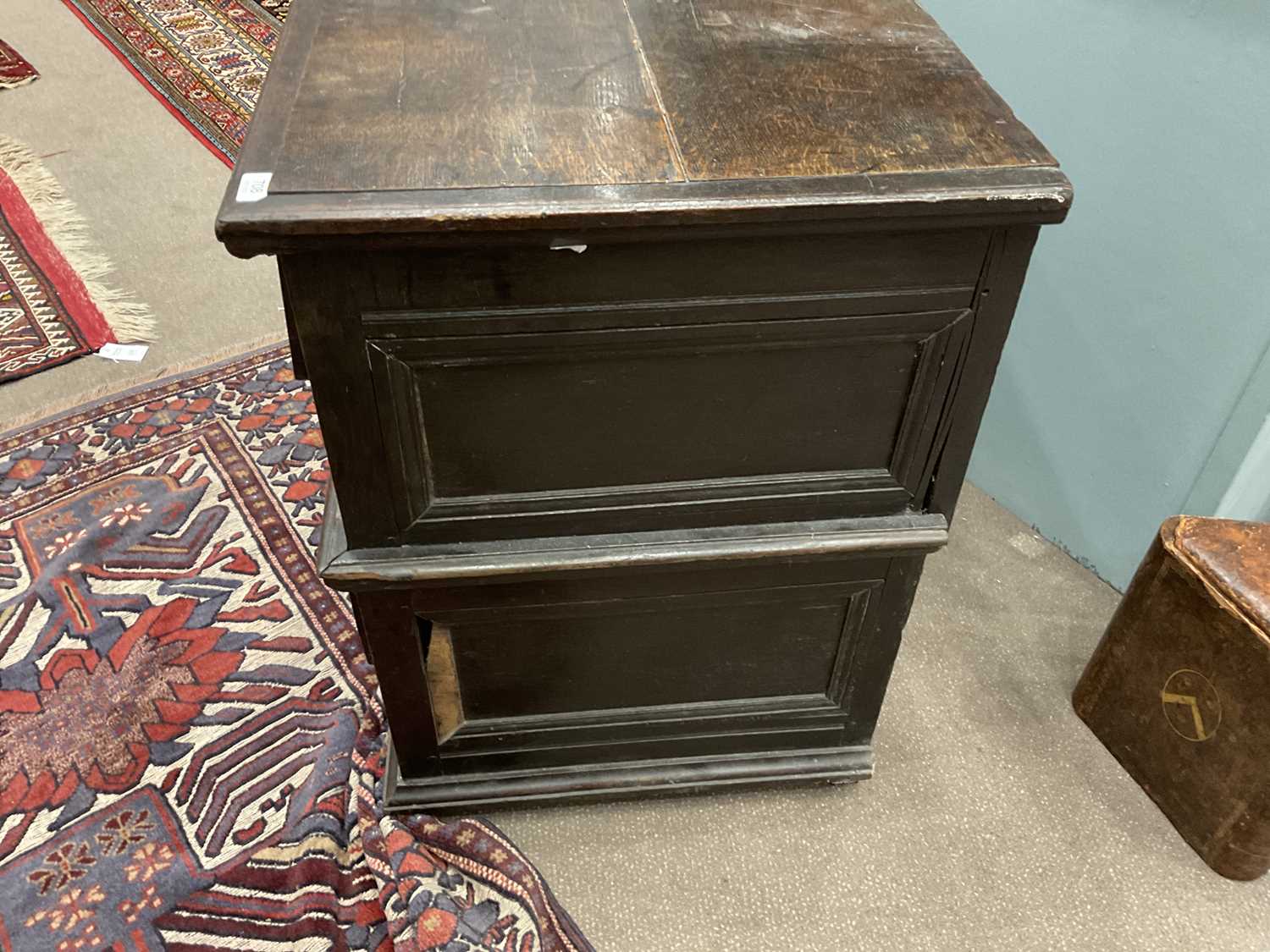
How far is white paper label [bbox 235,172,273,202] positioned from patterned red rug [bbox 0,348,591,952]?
0.88m

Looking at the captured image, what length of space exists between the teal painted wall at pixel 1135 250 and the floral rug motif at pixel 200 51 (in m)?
2.22

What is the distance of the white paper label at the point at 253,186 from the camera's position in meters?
0.78

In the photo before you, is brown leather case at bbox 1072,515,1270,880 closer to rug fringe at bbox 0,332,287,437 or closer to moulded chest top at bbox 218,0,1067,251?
moulded chest top at bbox 218,0,1067,251

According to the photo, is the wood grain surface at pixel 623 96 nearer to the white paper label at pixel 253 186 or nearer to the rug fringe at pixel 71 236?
the white paper label at pixel 253 186

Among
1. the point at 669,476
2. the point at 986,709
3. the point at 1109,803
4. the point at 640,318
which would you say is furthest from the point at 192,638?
the point at 1109,803

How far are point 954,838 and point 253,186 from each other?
3.98 ft

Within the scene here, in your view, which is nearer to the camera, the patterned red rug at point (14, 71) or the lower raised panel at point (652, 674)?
the lower raised panel at point (652, 674)

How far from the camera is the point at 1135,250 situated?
4.75 ft

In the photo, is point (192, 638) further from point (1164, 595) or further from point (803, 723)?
point (1164, 595)

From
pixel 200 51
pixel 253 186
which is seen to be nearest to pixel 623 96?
pixel 253 186

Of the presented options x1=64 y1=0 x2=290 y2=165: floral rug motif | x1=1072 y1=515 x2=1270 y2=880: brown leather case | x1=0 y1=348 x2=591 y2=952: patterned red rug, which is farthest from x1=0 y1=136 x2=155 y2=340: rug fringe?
x1=1072 y1=515 x2=1270 y2=880: brown leather case

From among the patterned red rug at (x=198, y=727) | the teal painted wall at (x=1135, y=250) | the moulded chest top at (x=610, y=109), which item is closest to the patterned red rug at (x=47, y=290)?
the patterned red rug at (x=198, y=727)

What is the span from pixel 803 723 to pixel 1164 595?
1.71 feet

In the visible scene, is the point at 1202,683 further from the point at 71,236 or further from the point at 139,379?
the point at 71,236
